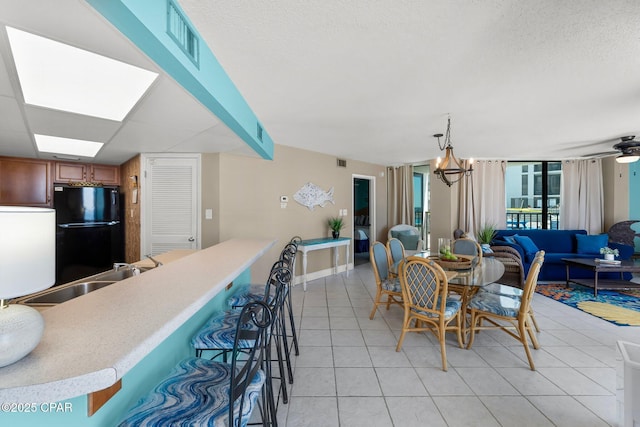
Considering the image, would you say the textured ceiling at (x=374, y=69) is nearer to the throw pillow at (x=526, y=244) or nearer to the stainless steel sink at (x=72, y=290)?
the stainless steel sink at (x=72, y=290)

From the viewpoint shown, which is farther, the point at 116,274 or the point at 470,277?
the point at 470,277

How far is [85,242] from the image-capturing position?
4051mm

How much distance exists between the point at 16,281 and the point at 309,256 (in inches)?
179

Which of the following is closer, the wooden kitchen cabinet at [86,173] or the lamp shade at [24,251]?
the lamp shade at [24,251]

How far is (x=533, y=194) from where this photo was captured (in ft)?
21.5

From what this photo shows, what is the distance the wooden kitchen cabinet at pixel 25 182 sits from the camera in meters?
3.93

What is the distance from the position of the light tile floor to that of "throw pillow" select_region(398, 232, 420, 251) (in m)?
3.39

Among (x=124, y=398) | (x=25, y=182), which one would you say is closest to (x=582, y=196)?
(x=124, y=398)

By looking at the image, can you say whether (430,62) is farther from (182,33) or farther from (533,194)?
(533,194)

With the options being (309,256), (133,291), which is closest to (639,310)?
(309,256)

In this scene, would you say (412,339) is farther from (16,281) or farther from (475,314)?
(16,281)

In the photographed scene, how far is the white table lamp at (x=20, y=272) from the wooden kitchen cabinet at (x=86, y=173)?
4585mm

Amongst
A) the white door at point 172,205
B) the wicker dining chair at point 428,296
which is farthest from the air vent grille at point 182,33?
the white door at point 172,205

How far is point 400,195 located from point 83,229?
20.7ft
